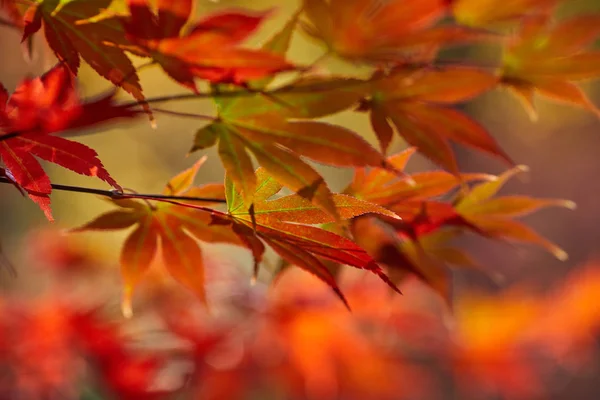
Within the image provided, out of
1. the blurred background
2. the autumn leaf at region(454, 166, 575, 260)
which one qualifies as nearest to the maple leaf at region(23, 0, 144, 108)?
the autumn leaf at region(454, 166, 575, 260)

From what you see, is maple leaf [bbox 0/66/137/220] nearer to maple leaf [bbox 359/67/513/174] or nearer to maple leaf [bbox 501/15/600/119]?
maple leaf [bbox 359/67/513/174]

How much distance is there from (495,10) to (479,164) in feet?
13.3

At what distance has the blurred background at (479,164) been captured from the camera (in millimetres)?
3828

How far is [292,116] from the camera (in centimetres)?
41

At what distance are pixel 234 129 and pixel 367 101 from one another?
0.10m

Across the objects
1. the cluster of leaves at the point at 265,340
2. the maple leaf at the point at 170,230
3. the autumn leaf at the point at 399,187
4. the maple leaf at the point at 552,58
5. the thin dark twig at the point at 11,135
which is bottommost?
the cluster of leaves at the point at 265,340

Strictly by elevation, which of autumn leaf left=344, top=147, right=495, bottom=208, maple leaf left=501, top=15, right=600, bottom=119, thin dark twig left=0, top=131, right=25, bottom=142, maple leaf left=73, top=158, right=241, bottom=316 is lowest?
maple leaf left=73, top=158, right=241, bottom=316

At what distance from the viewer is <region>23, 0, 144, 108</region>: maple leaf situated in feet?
1.30

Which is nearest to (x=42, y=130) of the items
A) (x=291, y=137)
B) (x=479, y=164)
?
(x=291, y=137)

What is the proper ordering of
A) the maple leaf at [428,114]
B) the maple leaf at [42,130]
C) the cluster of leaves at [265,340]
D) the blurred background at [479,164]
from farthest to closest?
1. the blurred background at [479,164]
2. the cluster of leaves at [265,340]
3. the maple leaf at [428,114]
4. the maple leaf at [42,130]

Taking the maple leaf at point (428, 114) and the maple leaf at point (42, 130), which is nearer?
the maple leaf at point (42, 130)

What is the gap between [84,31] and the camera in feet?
1.32

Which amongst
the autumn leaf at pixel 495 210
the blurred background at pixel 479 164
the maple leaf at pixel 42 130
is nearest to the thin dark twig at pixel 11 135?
the maple leaf at pixel 42 130

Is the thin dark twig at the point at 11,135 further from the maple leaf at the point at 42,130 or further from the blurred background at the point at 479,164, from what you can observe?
the blurred background at the point at 479,164
